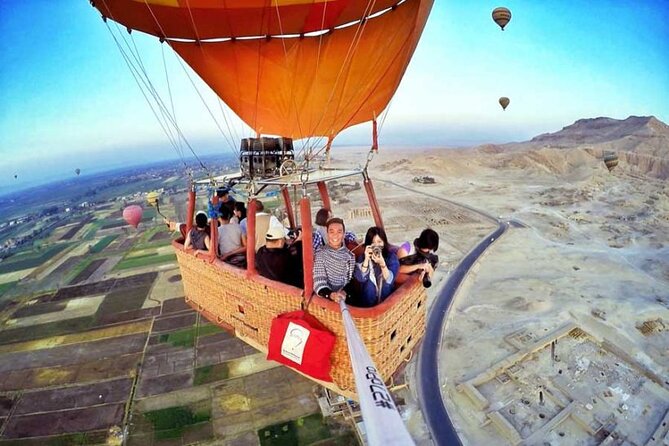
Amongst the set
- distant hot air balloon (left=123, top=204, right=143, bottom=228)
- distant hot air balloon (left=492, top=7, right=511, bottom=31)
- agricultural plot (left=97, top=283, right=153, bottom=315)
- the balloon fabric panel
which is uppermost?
distant hot air balloon (left=492, top=7, right=511, bottom=31)

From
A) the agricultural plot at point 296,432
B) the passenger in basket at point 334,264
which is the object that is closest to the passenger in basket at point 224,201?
the passenger in basket at point 334,264

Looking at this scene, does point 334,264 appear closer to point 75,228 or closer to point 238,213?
point 238,213

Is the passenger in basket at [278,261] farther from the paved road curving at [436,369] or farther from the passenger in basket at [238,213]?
the paved road curving at [436,369]

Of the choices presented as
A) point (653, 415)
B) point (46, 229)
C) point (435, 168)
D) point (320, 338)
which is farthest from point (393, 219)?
point (46, 229)

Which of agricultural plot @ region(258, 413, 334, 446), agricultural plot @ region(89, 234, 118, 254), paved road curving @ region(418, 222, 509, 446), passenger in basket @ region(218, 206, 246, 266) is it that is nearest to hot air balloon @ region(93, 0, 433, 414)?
passenger in basket @ region(218, 206, 246, 266)

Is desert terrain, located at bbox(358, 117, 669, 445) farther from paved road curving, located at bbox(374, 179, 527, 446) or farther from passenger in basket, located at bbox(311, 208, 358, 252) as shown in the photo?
passenger in basket, located at bbox(311, 208, 358, 252)

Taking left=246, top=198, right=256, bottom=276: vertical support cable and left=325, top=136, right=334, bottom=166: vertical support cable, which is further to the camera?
left=325, top=136, right=334, bottom=166: vertical support cable
